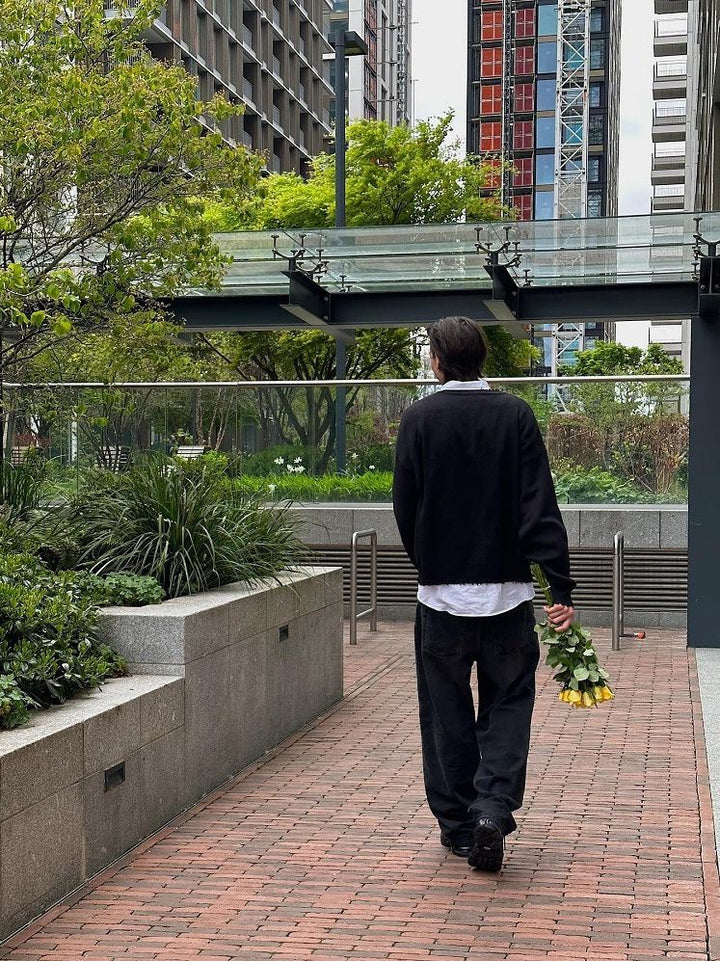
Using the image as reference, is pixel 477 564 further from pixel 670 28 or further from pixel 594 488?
pixel 670 28

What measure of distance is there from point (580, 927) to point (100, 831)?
6.29 feet

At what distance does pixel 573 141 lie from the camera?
133375 millimetres

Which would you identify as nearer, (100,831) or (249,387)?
(100,831)

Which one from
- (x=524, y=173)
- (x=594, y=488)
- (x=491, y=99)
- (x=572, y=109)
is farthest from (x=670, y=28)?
(x=594, y=488)

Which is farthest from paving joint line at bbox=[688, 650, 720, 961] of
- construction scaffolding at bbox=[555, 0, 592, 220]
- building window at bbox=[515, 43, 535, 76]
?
building window at bbox=[515, 43, 535, 76]

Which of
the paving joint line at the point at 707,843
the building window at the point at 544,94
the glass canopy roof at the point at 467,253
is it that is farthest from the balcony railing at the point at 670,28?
the paving joint line at the point at 707,843

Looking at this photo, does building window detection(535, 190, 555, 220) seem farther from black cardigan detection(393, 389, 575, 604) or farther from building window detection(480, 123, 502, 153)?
black cardigan detection(393, 389, 575, 604)

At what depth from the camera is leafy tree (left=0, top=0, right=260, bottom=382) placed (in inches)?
350

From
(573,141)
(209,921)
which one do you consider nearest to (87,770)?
(209,921)

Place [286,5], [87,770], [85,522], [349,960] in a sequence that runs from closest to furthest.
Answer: [349,960]
[87,770]
[85,522]
[286,5]

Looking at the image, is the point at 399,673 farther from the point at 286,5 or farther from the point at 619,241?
the point at 286,5

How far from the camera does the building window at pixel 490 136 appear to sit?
138 meters

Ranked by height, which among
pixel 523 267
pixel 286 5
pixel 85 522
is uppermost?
pixel 286 5

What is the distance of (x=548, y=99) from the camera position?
137m
